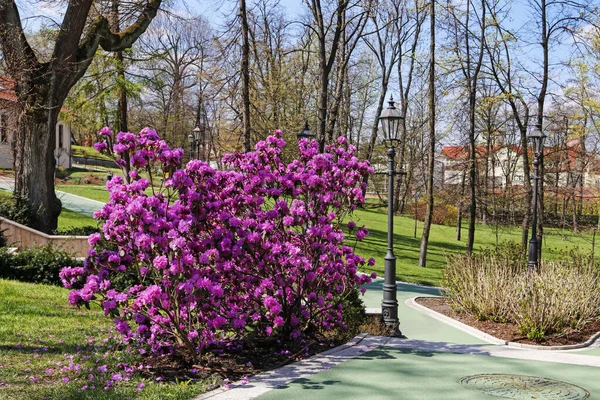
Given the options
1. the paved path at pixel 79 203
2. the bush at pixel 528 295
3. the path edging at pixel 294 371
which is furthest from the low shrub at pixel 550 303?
the paved path at pixel 79 203

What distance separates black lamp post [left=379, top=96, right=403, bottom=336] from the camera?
1025 cm

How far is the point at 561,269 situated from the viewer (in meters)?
12.4

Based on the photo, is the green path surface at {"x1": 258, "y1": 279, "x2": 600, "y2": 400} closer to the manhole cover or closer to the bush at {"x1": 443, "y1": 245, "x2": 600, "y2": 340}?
the manhole cover

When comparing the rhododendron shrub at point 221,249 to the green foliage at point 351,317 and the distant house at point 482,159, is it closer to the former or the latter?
the green foliage at point 351,317

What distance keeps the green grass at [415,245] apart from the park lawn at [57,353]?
307 inches

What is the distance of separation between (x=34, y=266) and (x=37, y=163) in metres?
5.06

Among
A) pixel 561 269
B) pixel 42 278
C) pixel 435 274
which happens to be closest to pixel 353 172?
pixel 561 269

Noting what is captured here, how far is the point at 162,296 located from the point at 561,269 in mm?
9234

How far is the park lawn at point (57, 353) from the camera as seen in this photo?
227 inches

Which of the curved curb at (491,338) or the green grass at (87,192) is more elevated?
the green grass at (87,192)

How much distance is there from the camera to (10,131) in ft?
63.9

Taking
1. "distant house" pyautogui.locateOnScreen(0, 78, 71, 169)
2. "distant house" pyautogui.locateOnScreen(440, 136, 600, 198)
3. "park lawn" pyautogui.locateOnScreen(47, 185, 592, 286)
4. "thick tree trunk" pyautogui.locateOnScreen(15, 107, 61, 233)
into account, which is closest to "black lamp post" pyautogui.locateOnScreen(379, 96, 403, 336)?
"park lawn" pyautogui.locateOnScreen(47, 185, 592, 286)

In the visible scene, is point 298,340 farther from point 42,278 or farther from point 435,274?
point 435,274

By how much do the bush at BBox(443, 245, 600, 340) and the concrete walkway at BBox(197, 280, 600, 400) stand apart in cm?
92
